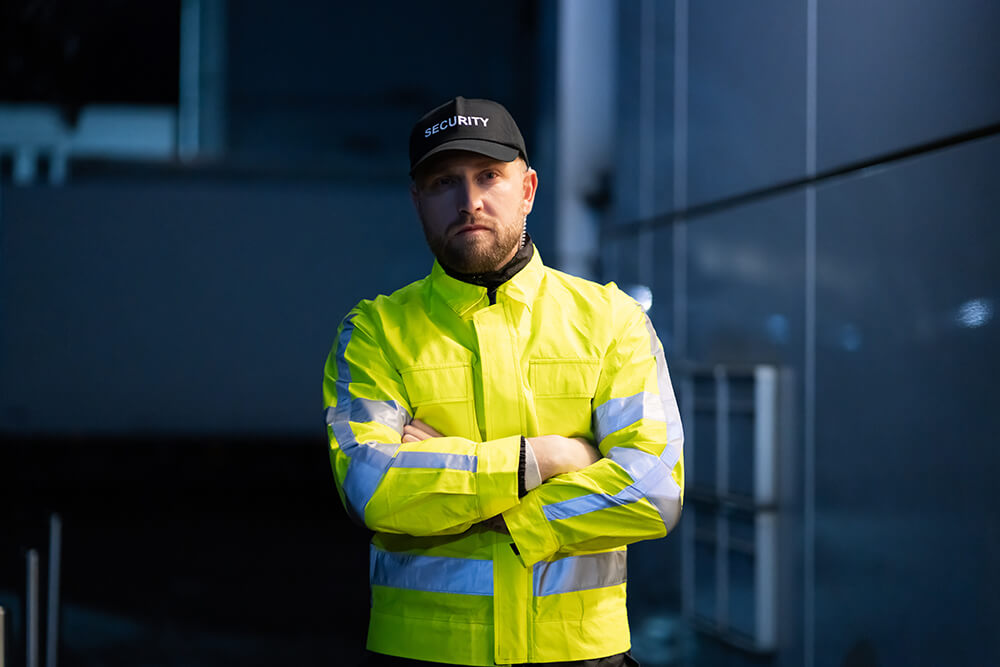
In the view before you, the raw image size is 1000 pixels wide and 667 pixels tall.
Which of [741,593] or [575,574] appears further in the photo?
[741,593]

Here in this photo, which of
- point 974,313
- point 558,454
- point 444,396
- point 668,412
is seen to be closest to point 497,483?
point 558,454

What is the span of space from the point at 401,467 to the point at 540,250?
656 cm

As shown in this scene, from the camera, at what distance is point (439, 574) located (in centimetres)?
204

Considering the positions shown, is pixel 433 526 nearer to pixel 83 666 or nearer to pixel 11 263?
pixel 83 666

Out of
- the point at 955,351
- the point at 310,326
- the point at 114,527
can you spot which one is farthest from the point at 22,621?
the point at 310,326

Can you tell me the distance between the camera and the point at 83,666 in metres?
5.24

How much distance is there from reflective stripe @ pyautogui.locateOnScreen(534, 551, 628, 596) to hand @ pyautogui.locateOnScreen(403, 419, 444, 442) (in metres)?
0.34

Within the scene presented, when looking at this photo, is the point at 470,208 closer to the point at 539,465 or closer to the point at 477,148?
the point at 477,148

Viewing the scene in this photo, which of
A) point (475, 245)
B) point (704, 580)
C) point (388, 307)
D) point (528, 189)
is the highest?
point (528, 189)

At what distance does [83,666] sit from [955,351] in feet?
14.7

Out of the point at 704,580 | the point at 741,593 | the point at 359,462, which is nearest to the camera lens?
the point at 359,462

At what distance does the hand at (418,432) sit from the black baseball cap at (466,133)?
522 mm

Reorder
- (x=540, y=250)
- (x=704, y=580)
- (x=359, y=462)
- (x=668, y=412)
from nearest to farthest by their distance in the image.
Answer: (x=359, y=462), (x=668, y=412), (x=704, y=580), (x=540, y=250)

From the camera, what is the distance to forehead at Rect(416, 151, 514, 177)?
213cm
